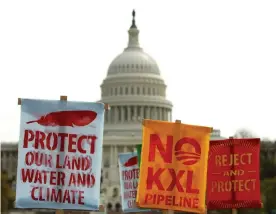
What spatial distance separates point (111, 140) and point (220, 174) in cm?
14372

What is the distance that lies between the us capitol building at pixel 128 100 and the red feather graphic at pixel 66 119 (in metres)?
145

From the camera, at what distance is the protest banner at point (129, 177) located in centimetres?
1822

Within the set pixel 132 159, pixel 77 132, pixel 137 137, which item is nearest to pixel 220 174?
pixel 77 132

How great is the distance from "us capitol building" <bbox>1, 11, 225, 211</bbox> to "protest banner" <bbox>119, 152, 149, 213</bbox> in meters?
138

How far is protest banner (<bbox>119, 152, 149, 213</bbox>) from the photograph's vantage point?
1822 centimetres

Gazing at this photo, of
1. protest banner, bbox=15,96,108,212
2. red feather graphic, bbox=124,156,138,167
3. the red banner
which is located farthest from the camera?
red feather graphic, bbox=124,156,138,167

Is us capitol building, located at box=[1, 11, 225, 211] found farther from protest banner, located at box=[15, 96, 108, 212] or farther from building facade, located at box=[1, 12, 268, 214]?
protest banner, located at box=[15, 96, 108, 212]

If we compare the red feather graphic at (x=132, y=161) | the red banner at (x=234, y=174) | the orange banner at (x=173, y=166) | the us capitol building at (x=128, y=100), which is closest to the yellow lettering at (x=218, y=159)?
the red banner at (x=234, y=174)

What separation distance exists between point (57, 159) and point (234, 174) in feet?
9.94

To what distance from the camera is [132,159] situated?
1858cm

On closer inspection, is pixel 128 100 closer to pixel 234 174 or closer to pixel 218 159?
pixel 218 159

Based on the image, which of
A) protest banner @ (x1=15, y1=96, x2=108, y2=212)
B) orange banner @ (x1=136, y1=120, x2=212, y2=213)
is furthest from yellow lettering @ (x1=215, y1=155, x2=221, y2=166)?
protest banner @ (x1=15, y1=96, x2=108, y2=212)

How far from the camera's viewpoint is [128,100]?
164 meters

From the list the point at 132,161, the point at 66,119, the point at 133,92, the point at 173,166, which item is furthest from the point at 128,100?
the point at 66,119
